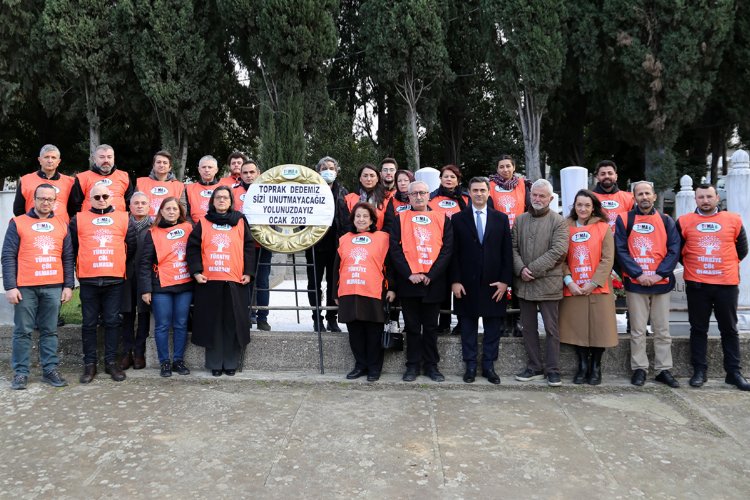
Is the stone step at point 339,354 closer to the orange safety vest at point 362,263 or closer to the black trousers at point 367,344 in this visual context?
the black trousers at point 367,344

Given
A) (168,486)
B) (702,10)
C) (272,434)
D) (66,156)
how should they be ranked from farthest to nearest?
(66,156) → (702,10) → (272,434) → (168,486)

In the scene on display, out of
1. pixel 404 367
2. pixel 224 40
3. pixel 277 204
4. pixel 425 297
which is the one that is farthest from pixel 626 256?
pixel 224 40

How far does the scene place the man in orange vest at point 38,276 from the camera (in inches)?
186

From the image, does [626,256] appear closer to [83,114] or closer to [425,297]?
[425,297]

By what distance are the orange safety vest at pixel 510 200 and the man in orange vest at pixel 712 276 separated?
4.78 feet

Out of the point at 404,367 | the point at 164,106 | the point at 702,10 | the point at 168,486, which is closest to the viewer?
the point at 168,486

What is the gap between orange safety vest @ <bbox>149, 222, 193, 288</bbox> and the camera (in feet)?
16.6

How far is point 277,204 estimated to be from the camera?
17.9 feet

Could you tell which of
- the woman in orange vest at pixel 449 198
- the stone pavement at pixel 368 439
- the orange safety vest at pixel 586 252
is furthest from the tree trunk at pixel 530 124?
the stone pavement at pixel 368 439

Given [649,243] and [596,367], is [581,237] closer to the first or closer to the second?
[649,243]

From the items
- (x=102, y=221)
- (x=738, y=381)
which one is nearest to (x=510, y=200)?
(x=738, y=381)

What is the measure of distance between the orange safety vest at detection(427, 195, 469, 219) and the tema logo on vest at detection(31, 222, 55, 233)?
11.2 ft

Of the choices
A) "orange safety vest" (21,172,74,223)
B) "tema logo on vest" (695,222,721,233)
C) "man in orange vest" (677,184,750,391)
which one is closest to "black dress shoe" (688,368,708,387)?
"man in orange vest" (677,184,750,391)

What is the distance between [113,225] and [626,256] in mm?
4554
